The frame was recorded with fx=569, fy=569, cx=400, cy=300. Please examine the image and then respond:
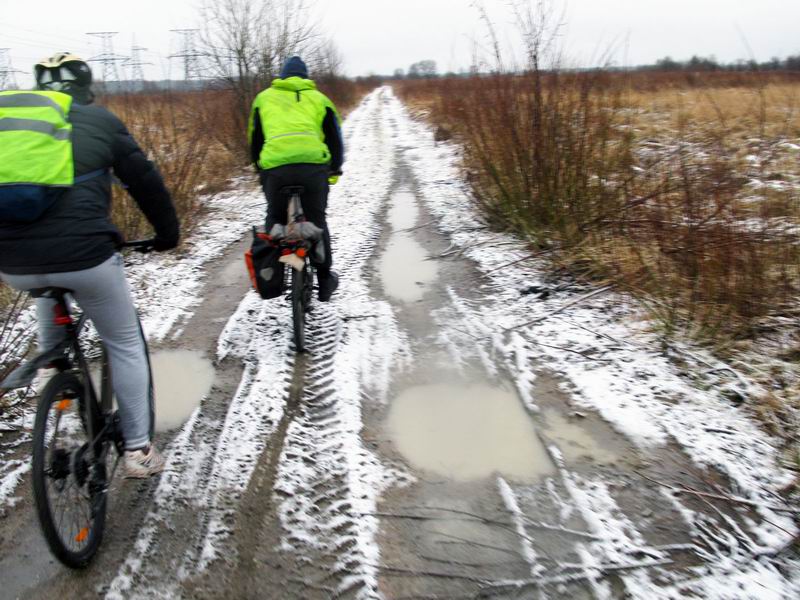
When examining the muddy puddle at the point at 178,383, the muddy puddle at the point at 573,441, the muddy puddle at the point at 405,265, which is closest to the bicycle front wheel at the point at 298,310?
the muddy puddle at the point at 178,383

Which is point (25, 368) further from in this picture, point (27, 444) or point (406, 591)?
point (406, 591)

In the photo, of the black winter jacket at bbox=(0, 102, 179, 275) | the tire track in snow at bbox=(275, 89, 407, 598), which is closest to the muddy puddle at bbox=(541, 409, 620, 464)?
the tire track in snow at bbox=(275, 89, 407, 598)

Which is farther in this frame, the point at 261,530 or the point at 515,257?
the point at 515,257

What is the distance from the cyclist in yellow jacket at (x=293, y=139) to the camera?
3.90 meters

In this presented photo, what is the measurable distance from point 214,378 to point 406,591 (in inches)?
84.4

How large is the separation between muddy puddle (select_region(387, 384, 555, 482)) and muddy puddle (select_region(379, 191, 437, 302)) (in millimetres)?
1702

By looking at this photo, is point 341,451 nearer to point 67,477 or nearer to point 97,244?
point 67,477

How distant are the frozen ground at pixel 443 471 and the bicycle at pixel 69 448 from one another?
0.59ft

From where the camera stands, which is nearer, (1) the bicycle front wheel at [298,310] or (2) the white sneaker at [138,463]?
(2) the white sneaker at [138,463]

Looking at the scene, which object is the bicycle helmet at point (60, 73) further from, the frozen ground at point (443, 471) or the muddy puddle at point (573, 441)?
the muddy puddle at point (573, 441)

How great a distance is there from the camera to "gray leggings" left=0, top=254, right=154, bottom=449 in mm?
2084

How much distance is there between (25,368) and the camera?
209 cm

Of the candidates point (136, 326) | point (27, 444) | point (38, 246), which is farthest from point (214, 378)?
point (38, 246)

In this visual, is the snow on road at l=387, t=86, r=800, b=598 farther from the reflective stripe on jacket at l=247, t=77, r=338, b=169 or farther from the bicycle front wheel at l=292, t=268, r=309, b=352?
the reflective stripe on jacket at l=247, t=77, r=338, b=169
